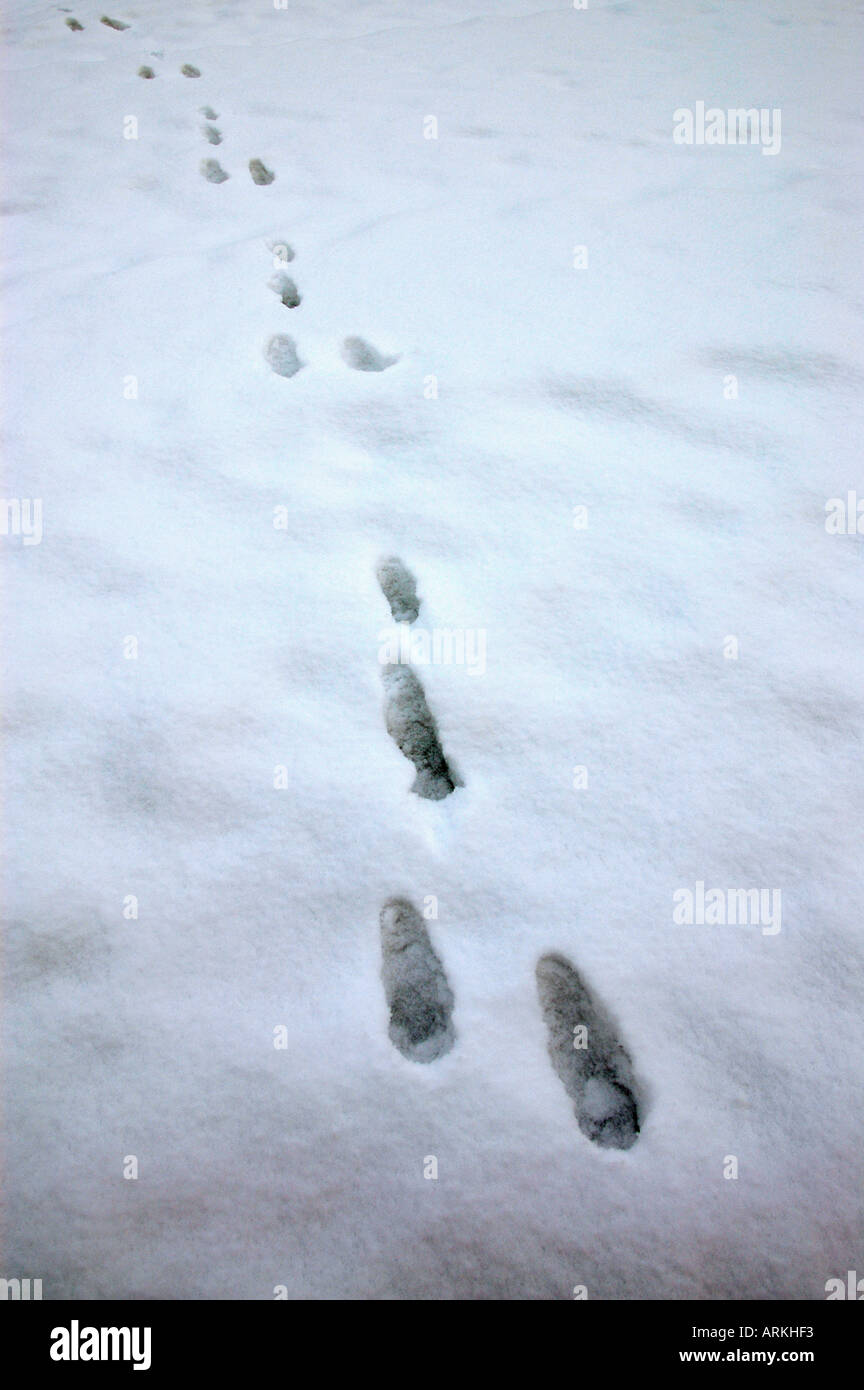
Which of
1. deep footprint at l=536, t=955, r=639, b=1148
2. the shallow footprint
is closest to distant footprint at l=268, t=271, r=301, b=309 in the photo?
the shallow footprint

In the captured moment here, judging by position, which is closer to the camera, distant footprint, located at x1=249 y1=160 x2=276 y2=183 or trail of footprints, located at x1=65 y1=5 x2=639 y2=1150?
trail of footprints, located at x1=65 y1=5 x2=639 y2=1150

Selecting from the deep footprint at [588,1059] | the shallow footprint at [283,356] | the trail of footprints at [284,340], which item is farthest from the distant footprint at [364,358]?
the deep footprint at [588,1059]

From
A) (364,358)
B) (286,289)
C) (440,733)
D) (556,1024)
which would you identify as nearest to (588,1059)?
(556,1024)

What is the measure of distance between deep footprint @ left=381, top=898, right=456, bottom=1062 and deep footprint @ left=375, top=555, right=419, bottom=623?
588mm

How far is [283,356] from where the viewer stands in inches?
77.3

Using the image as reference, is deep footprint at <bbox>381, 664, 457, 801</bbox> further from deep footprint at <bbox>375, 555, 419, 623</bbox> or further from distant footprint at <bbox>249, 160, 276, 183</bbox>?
distant footprint at <bbox>249, 160, 276, 183</bbox>

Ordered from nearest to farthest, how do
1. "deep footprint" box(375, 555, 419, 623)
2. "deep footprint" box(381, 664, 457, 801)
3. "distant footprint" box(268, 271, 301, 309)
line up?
"deep footprint" box(381, 664, 457, 801), "deep footprint" box(375, 555, 419, 623), "distant footprint" box(268, 271, 301, 309)

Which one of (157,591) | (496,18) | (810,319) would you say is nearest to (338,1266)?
(157,591)

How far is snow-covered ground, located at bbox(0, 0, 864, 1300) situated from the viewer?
36.9 inches

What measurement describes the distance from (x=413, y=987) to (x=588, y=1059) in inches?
10.4

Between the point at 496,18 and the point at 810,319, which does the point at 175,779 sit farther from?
the point at 496,18

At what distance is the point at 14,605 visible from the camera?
148 cm

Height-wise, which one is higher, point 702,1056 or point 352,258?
point 352,258
